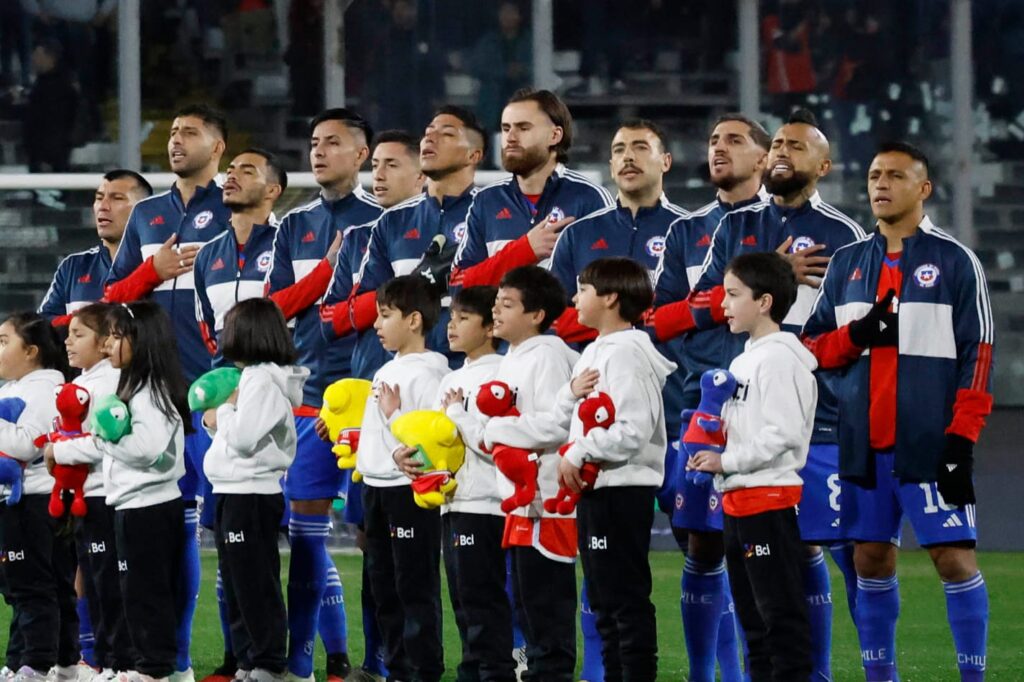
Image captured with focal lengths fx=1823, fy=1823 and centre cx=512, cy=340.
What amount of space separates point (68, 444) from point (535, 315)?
1.49 meters

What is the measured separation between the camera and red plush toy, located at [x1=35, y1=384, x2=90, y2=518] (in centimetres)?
539

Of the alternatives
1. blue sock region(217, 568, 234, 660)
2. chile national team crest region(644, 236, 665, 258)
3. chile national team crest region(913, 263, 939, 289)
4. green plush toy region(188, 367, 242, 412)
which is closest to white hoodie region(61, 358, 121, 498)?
green plush toy region(188, 367, 242, 412)

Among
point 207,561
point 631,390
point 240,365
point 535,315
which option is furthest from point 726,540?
point 207,561

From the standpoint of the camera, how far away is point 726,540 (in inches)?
187

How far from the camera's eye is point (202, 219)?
655 centimetres

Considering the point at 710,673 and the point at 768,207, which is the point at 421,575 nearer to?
the point at 710,673

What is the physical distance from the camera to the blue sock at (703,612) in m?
5.32

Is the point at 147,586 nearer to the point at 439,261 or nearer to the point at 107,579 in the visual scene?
the point at 107,579

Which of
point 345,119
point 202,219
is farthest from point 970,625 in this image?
point 202,219

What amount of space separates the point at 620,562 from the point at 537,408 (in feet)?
1.55

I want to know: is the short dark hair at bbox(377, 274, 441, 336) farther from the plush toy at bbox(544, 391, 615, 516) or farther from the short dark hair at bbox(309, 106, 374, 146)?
the short dark hair at bbox(309, 106, 374, 146)

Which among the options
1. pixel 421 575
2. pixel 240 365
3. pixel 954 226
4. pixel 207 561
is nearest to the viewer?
pixel 421 575

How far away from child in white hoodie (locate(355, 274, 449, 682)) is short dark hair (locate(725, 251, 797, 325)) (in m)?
0.97

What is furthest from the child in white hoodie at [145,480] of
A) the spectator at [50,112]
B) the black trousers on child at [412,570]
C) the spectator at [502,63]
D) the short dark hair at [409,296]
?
the spectator at [502,63]
